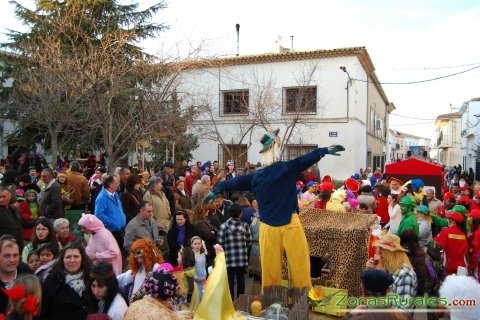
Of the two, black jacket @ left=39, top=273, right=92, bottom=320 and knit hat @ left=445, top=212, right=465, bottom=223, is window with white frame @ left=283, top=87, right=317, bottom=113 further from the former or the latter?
black jacket @ left=39, top=273, right=92, bottom=320

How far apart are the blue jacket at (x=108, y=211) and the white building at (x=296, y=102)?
15.5m

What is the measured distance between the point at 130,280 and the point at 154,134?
731cm

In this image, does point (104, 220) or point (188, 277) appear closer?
point (188, 277)

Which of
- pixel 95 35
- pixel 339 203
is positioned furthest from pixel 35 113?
pixel 339 203

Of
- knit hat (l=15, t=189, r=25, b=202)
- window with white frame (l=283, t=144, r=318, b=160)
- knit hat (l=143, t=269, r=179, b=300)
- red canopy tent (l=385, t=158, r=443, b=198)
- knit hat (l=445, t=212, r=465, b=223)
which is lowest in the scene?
knit hat (l=143, t=269, r=179, b=300)

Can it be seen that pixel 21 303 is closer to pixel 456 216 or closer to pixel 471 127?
pixel 456 216

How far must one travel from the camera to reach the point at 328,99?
24.2 m

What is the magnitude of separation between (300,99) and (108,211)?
700 inches

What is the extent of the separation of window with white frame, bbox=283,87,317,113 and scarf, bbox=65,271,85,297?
65.6ft

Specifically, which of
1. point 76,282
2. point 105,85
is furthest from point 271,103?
point 76,282

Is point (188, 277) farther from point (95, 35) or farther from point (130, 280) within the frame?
point (95, 35)

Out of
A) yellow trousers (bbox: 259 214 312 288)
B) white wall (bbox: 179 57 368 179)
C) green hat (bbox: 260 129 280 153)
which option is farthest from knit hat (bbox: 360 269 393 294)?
white wall (bbox: 179 57 368 179)

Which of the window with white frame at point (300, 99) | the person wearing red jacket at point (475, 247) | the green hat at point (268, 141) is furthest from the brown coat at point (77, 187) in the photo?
the window with white frame at point (300, 99)

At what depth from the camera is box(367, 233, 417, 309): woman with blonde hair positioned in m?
4.56
